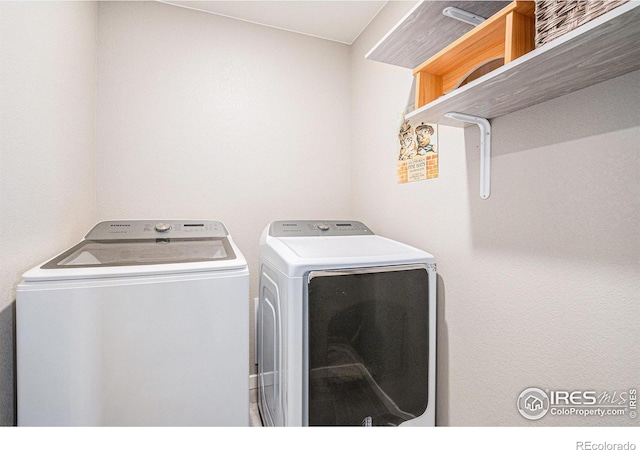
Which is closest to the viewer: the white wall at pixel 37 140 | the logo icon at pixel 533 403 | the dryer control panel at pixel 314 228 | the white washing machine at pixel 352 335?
the white wall at pixel 37 140

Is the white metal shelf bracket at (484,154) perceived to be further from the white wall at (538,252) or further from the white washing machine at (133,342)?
the white washing machine at (133,342)

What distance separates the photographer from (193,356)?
111 cm

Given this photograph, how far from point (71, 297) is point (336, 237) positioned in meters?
1.25

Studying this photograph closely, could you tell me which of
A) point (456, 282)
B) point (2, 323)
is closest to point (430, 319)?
point (456, 282)

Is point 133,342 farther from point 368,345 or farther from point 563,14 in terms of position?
point 563,14

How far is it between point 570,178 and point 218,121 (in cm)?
201

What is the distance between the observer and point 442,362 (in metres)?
1.58

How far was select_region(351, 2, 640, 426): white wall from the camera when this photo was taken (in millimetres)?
901

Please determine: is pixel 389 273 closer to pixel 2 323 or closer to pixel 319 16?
pixel 2 323

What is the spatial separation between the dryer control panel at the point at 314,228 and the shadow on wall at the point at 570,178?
84 centimetres

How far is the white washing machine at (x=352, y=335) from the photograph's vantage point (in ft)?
4.16

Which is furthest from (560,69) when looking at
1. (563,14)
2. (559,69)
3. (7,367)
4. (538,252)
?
(7,367)

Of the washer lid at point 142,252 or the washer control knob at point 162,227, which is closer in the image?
the washer lid at point 142,252

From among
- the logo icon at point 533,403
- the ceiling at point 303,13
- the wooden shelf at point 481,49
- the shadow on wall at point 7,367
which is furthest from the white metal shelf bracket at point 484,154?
the shadow on wall at point 7,367
